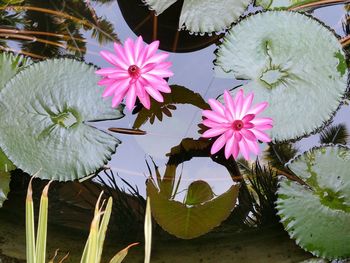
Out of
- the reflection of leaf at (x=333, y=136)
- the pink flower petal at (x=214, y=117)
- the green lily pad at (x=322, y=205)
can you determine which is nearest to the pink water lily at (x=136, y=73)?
the pink flower petal at (x=214, y=117)

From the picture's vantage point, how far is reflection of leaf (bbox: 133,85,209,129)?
1.59 meters

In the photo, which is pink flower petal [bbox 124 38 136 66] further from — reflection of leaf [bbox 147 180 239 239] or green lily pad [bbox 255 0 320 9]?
green lily pad [bbox 255 0 320 9]

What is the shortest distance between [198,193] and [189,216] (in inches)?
4.5

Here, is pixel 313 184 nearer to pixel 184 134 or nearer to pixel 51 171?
pixel 184 134

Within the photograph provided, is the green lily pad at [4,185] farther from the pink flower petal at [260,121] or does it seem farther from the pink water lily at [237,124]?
the pink flower petal at [260,121]

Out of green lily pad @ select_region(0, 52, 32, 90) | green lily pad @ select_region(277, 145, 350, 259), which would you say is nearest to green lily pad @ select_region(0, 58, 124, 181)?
green lily pad @ select_region(0, 52, 32, 90)

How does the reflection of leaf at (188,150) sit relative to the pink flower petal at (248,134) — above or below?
above

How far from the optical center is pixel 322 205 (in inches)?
53.3

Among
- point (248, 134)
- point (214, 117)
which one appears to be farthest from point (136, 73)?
point (248, 134)

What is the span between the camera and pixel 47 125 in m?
1.39

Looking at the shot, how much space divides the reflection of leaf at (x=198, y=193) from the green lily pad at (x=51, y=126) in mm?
303

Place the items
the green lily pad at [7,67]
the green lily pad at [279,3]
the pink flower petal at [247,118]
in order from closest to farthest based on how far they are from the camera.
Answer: the pink flower petal at [247,118]
the green lily pad at [7,67]
the green lily pad at [279,3]

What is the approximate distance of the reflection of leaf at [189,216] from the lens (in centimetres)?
140

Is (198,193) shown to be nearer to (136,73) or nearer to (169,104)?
(169,104)
